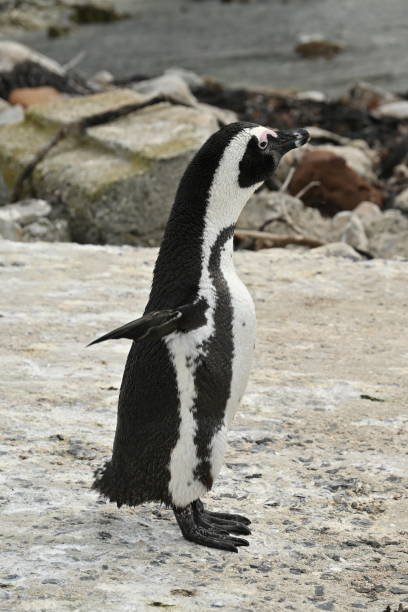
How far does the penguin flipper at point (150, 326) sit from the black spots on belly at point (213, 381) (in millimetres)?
122

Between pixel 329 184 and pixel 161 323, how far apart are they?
667 cm

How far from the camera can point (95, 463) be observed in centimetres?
354

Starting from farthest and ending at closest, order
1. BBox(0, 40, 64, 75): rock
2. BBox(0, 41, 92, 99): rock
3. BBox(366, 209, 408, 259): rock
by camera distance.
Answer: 1. BBox(0, 40, 64, 75): rock
2. BBox(0, 41, 92, 99): rock
3. BBox(366, 209, 408, 259): rock

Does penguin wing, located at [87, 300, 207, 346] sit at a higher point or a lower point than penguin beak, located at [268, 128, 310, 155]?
lower

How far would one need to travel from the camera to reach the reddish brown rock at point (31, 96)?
1144 cm

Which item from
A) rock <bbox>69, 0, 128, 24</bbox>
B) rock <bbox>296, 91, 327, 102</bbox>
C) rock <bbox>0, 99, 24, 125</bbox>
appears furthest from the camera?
rock <bbox>69, 0, 128, 24</bbox>

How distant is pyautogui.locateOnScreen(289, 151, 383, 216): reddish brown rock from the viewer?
30.3 feet

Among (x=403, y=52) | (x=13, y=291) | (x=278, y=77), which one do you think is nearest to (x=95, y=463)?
(x=13, y=291)

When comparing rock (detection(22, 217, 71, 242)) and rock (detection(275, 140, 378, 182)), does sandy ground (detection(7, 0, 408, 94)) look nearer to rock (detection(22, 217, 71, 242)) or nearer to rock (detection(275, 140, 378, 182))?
rock (detection(275, 140, 378, 182))

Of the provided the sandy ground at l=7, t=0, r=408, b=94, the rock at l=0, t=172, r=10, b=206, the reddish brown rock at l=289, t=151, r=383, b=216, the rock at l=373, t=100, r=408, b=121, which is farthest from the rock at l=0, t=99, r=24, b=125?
the sandy ground at l=7, t=0, r=408, b=94

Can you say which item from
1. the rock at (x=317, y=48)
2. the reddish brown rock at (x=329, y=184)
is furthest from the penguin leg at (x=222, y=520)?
the rock at (x=317, y=48)

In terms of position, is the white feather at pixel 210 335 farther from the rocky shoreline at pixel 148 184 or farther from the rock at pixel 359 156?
the rock at pixel 359 156

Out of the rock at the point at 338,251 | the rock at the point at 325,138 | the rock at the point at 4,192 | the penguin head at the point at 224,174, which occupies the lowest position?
the rock at the point at 4,192

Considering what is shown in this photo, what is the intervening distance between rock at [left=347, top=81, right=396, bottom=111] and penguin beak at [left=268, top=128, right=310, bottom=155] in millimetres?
11711
